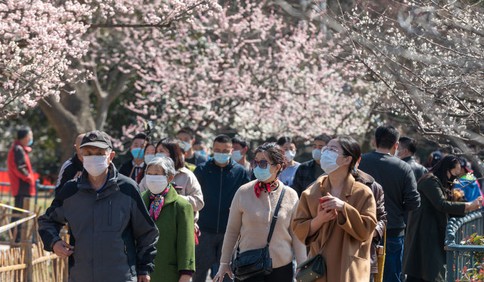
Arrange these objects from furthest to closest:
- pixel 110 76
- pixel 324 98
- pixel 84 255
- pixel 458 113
Result: pixel 324 98 < pixel 110 76 < pixel 458 113 < pixel 84 255

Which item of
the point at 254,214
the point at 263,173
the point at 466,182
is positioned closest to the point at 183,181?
the point at 263,173

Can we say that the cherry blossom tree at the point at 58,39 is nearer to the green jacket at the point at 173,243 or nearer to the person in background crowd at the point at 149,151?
the person in background crowd at the point at 149,151

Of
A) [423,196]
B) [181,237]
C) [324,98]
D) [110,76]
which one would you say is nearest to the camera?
[181,237]

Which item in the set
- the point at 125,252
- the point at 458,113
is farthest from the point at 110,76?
the point at 125,252

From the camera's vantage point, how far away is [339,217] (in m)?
7.11

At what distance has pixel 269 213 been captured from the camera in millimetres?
8398

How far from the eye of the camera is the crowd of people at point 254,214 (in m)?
7.05

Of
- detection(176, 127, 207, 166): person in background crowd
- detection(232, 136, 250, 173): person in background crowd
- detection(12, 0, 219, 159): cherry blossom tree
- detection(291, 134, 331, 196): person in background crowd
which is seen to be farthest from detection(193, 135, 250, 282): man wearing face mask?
detection(176, 127, 207, 166): person in background crowd

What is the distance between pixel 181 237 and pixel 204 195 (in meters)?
3.03

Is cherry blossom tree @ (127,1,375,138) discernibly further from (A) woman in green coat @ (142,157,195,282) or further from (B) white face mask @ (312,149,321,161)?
(A) woman in green coat @ (142,157,195,282)

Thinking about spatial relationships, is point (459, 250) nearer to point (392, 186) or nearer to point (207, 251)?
point (392, 186)

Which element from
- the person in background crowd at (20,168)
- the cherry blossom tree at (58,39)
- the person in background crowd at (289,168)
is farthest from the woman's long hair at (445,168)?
the person in background crowd at (20,168)

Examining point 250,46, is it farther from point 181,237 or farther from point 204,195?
point 181,237

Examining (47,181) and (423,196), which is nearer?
(423,196)
